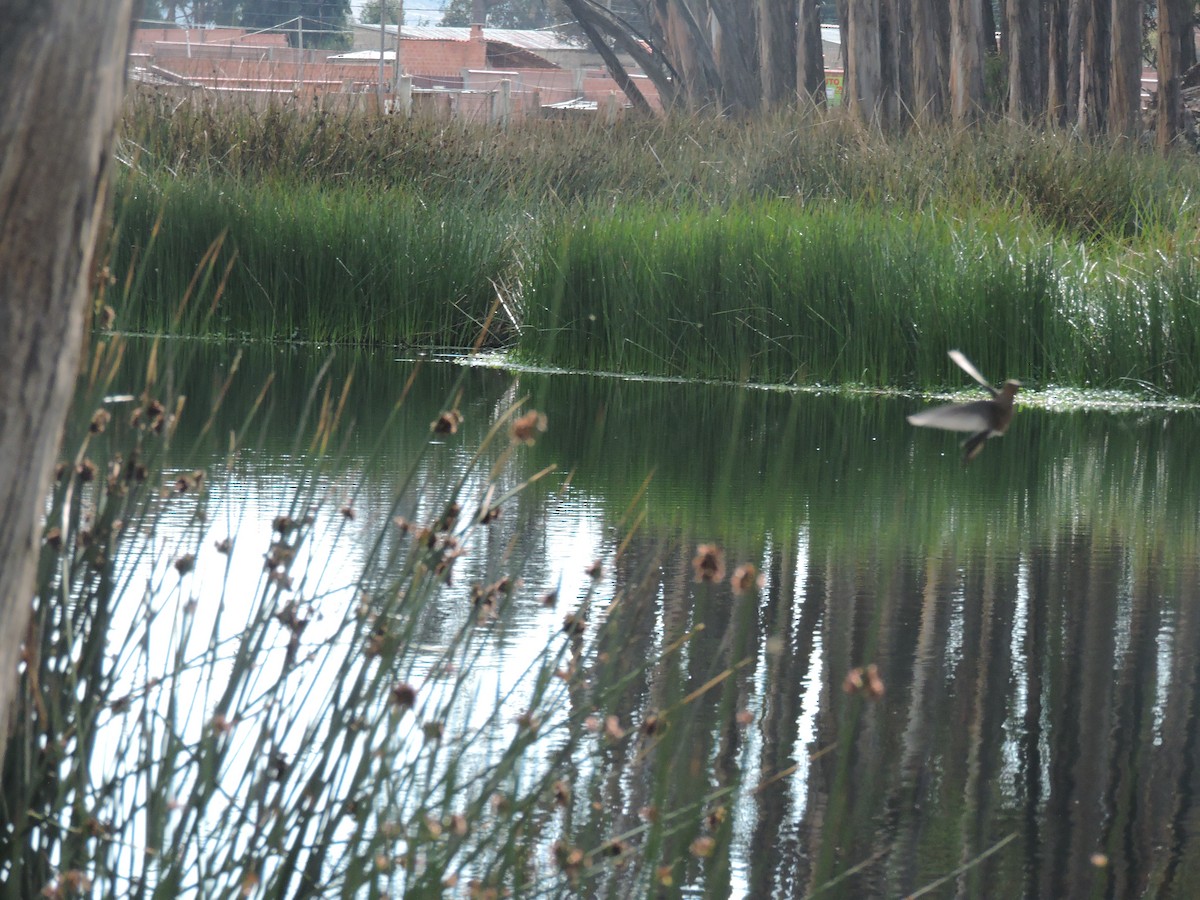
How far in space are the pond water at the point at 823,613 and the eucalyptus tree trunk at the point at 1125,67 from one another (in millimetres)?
9537

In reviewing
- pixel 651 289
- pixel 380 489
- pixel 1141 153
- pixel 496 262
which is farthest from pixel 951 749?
pixel 1141 153

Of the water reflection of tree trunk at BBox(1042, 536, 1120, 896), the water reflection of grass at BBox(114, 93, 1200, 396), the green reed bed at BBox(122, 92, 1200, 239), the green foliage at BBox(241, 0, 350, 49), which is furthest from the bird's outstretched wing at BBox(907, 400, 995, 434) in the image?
the green foliage at BBox(241, 0, 350, 49)

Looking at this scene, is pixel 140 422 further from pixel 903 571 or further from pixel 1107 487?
pixel 1107 487

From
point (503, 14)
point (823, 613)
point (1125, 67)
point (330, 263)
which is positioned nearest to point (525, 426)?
point (823, 613)

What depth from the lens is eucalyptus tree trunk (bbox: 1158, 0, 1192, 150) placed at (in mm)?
19281

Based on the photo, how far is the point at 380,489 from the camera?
625 cm

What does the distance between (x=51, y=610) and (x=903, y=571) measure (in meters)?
3.53

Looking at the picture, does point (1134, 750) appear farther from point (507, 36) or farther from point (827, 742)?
point (507, 36)

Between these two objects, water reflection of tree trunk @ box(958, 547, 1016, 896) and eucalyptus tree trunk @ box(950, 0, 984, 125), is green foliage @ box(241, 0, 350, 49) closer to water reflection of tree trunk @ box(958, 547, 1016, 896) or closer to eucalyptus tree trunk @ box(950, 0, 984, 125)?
eucalyptus tree trunk @ box(950, 0, 984, 125)

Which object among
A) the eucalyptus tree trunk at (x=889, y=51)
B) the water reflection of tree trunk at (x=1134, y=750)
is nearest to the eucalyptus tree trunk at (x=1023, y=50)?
the eucalyptus tree trunk at (x=889, y=51)

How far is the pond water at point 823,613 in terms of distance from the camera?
310 centimetres

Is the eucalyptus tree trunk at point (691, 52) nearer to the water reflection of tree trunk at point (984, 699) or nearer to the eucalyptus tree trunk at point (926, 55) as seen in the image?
the eucalyptus tree trunk at point (926, 55)

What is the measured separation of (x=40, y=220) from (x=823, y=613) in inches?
141

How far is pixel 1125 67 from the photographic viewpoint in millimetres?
18250
